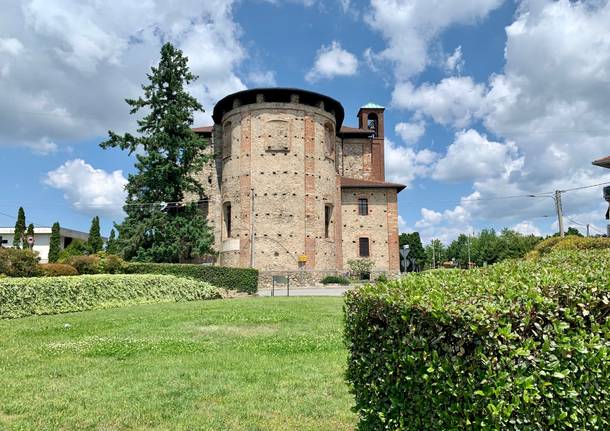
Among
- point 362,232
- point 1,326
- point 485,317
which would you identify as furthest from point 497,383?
point 362,232

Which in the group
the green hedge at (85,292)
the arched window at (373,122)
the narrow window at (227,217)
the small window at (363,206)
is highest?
the arched window at (373,122)

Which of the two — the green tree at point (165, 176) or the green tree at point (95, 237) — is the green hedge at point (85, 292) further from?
the green tree at point (95, 237)

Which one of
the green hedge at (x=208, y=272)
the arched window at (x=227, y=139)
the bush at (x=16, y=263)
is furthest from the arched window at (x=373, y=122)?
the bush at (x=16, y=263)

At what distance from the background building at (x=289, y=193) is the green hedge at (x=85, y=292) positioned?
13.3 meters

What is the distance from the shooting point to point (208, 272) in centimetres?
2388

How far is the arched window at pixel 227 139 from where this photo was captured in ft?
125

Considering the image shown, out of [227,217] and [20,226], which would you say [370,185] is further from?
[20,226]

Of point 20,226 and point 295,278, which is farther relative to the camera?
point 20,226

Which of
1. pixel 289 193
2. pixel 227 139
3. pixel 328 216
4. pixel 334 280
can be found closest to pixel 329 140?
pixel 328 216

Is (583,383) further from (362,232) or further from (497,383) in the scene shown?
(362,232)

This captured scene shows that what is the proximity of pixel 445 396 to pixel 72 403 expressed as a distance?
4274mm

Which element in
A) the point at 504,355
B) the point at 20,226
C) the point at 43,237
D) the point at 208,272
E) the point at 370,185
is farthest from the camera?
the point at 43,237

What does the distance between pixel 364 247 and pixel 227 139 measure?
15492mm

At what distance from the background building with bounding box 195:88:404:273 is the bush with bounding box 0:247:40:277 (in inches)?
675
